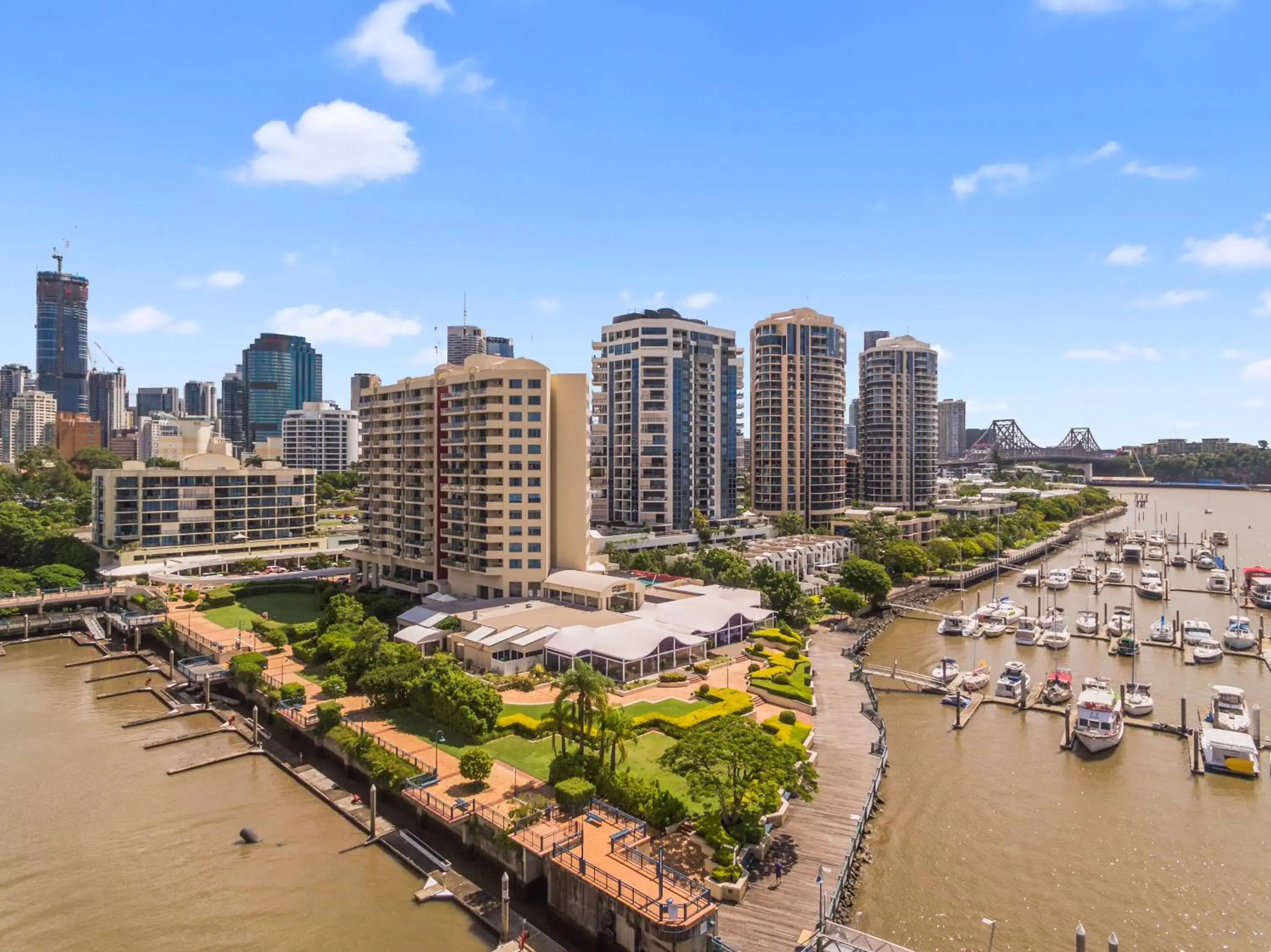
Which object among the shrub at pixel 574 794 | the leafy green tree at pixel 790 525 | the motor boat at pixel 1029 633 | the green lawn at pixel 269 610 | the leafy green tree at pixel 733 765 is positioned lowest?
the motor boat at pixel 1029 633

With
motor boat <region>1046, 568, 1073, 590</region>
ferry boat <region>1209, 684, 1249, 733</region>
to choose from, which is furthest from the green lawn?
motor boat <region>1046, 568, 1073, 590</region>

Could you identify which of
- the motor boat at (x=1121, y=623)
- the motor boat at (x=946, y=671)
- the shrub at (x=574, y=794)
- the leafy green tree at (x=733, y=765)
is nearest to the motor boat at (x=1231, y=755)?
the motor boat at (x=946, y=671)

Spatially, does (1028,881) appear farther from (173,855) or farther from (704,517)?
(704,517)

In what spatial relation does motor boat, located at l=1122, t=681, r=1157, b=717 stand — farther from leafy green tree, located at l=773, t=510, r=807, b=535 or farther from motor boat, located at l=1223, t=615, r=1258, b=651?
leafy green tree, located at l=773, t=510, r=807, b=535

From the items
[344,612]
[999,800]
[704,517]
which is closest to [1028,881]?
[999,800]

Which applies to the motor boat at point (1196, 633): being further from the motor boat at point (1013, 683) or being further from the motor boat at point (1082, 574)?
the motor boat at point (1082, 574)

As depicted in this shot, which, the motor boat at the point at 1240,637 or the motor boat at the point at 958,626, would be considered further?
the motor boat at the point at 958,626

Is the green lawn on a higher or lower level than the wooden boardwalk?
higher
